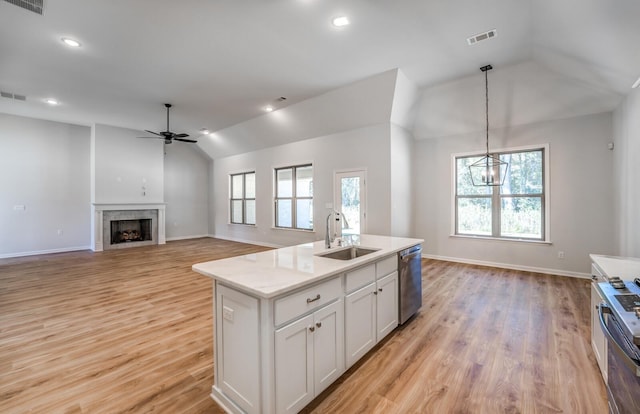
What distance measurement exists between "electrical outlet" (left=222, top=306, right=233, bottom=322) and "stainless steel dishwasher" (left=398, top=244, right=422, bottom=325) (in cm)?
179

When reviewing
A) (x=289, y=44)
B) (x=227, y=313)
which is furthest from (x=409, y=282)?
(x=289, y=44)

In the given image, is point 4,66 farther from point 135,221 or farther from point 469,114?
point 469,114

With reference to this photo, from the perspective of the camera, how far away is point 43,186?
703 cm

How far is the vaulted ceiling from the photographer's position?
2.96 meters

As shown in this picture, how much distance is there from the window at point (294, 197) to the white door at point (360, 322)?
4880mm

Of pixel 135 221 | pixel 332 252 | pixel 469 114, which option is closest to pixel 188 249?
pixel 135 221

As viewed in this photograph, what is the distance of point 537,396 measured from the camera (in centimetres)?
193

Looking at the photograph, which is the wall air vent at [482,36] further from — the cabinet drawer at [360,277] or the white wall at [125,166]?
the white wall at [125,166]

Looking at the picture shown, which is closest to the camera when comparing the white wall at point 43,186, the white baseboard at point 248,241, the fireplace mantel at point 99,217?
the white wall at point 43,186

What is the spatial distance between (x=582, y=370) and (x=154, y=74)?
6.47 meters

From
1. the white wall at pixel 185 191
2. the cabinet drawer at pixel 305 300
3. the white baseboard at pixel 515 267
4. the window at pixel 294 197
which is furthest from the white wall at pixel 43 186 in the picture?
the white baseboard at pixel 515 267

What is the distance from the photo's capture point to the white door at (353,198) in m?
6.02

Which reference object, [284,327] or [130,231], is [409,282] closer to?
[284,327]

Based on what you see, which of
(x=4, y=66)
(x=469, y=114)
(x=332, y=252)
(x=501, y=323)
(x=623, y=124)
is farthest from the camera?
(x=469, y=114)
